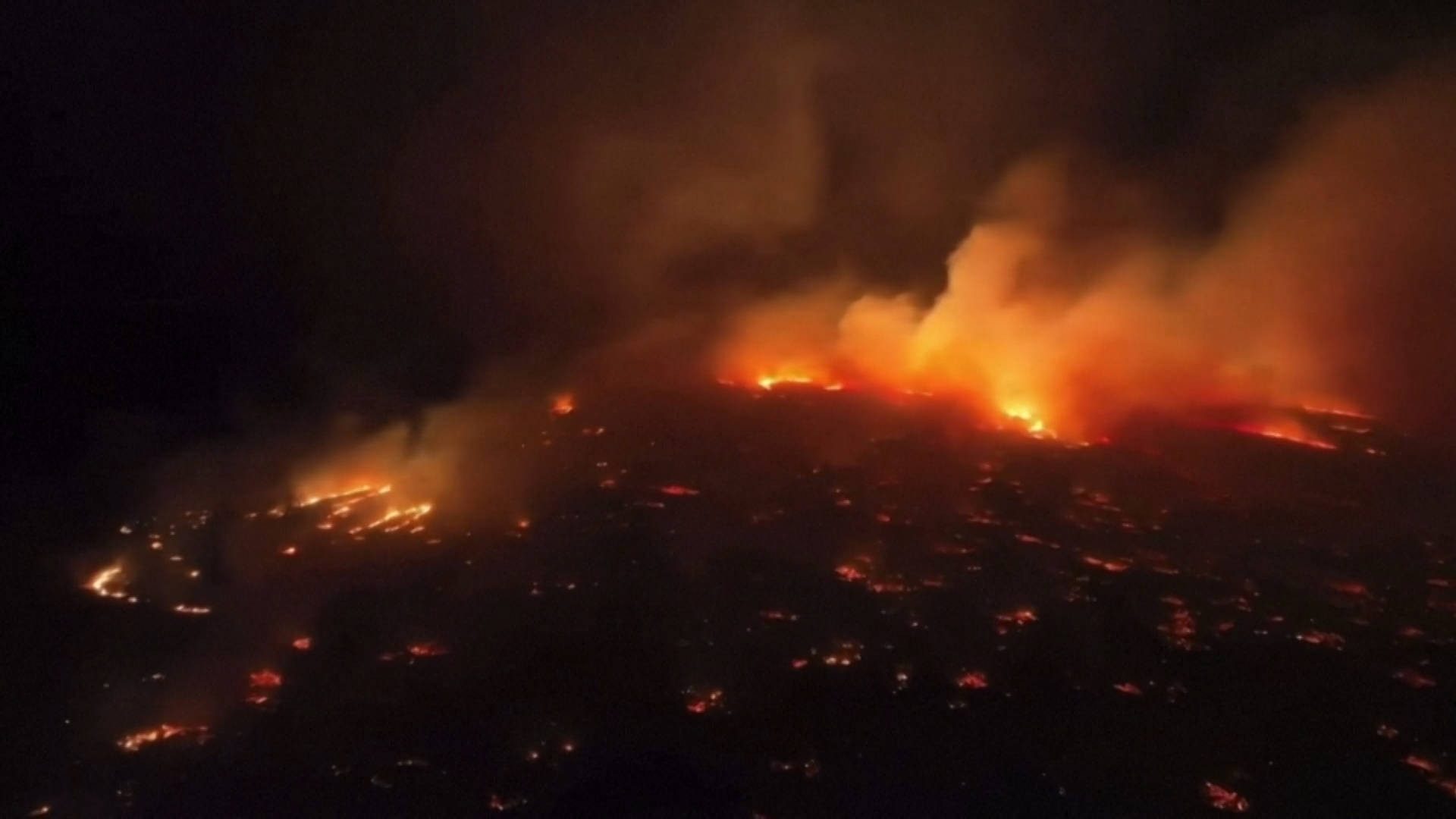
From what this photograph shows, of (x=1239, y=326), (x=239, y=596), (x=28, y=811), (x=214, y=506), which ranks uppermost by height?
(x=1239, y=326)

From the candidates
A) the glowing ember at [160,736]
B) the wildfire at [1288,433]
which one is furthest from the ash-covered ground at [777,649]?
the wildfire at [1288,433]

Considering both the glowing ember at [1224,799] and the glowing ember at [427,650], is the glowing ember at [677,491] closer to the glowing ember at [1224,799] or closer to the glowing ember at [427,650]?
A: the glowing ember at [427,650]

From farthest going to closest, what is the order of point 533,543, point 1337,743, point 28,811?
point 533,543 < point 1337,743 < point 28,811

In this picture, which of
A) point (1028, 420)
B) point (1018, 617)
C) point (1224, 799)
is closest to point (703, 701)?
point (1018, 617)

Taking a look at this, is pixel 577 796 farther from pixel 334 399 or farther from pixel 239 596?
pixel 334 399

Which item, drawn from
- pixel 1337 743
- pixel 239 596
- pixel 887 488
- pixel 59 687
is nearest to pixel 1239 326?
pixel 887 488

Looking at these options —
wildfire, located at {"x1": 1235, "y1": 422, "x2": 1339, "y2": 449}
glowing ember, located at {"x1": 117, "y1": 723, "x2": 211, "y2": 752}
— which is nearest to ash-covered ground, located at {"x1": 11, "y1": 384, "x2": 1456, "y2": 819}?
glowing ember, located at {"x1": 117, "y1": 723, "x2": 211, "y2": 752}

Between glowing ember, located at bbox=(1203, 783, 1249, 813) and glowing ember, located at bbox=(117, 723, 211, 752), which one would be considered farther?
glowing ember, located at bbox=(117, 723, 211, 752)

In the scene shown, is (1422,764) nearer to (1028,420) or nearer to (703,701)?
(703,701)

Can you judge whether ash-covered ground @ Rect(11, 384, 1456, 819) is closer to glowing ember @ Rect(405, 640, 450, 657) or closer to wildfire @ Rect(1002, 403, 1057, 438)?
glowing ember @ Rect(405, 640, 450, 657)
